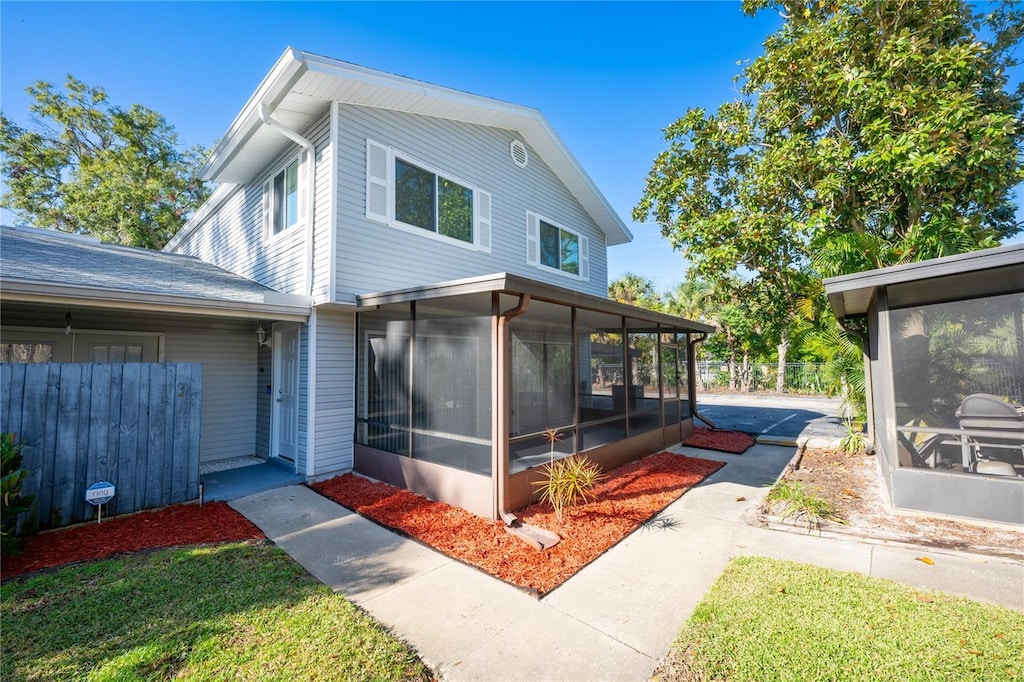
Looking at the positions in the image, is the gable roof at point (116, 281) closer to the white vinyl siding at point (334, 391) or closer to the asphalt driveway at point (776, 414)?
the white vinyl siding at point (334, 391)

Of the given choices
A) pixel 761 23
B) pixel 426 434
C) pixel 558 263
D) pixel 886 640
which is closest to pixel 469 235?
pixel 558 263

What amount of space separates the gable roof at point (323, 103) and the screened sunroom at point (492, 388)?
3215 millimetres


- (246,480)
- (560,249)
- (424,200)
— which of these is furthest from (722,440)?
(246,480)

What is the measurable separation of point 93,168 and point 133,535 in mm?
19189

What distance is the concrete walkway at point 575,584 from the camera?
104 inches

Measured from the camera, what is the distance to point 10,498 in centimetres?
380

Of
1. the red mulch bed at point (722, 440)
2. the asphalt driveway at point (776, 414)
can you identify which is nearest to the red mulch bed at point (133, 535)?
the red mulch bed at point (722, 440)

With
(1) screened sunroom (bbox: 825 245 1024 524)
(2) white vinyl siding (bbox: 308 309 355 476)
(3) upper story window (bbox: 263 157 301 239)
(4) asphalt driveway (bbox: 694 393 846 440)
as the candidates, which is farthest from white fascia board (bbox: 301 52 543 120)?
(4) asphalt driveway (bbox: 694 393 846 440)

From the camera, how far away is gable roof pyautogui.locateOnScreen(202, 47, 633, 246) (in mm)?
5898

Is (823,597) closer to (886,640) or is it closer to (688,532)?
(886,640)

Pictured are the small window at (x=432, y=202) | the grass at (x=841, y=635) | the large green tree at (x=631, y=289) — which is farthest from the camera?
the large green tree at (x=631, y=289)

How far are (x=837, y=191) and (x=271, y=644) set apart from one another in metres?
11.7

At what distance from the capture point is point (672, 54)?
10.7 m

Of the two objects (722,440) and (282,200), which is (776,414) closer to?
(722,440)
